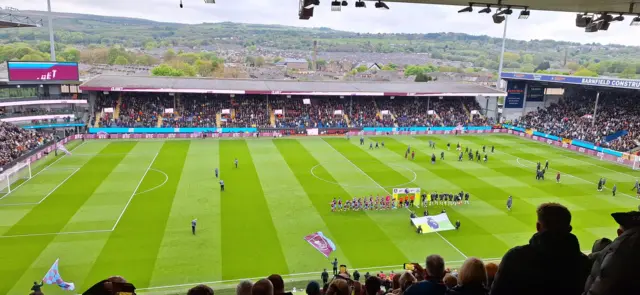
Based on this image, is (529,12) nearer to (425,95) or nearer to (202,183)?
(202,183)

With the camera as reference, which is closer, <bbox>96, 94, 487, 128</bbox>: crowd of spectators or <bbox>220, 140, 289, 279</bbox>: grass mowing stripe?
<bbox>220, 140, 289, 279</bbox>: grass mowing stripe

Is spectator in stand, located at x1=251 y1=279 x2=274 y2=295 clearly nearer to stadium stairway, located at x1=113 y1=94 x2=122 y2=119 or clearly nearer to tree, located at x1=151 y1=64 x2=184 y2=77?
stadium stairway, located at x1=113 y1=94 x2=122 y2=119

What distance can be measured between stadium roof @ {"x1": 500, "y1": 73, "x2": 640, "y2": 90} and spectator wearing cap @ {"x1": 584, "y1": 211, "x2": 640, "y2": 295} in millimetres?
53368

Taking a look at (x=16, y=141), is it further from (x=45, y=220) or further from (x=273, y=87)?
(x=273, y=87)

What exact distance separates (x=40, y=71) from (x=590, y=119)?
65583mm

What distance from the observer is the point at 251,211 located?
27047mm

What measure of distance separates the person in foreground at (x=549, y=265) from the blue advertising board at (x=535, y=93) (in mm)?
66822

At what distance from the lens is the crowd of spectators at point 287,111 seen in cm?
5494

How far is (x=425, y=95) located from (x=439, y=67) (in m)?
107

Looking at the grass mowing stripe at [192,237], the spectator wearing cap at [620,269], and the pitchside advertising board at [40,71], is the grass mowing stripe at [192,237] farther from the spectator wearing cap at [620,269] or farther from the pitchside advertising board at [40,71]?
the pitchside advertising board at [40,71]

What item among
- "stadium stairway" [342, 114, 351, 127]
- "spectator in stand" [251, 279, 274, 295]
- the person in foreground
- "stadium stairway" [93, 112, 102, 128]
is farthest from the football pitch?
the person in foreground

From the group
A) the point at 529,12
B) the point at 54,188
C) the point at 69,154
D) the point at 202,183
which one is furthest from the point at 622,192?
the point at 69,154

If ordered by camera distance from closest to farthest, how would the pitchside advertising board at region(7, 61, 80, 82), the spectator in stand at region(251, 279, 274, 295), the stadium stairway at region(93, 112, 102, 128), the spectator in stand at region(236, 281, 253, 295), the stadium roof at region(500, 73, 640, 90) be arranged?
the spectator in stand at region(251, 279, 274, 295) < the spectator in stand at region(236, 281, 253, 295) < the pitchside advertising board at region(7, 61, 80, 82) < the stadium roof at region(500, 73, 640, 90) < the stadium stairway at region(93, 112, 102, 128)

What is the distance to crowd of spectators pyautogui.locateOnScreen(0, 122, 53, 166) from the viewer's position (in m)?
34.9
